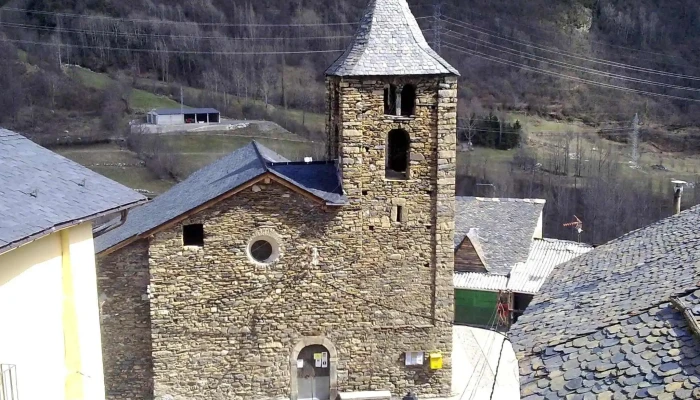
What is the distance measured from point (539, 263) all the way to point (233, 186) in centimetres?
1098

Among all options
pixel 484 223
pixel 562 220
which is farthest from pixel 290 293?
pixel 562 220

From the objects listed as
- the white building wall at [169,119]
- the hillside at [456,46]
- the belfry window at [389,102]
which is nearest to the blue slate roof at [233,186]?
the belfry window at [389,102]

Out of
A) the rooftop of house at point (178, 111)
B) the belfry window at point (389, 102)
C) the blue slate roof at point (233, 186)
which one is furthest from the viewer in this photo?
the rooftop of house at point (178, 111)

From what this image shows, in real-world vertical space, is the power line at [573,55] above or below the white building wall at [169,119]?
above

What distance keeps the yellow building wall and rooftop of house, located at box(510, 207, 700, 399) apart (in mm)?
4612

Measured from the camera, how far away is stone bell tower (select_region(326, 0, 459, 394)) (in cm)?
1331

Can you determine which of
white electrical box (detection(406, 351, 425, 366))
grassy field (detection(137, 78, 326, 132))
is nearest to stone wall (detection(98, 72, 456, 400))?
white electrical box (detection(406, 351, 425, 366))

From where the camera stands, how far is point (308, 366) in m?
14.0

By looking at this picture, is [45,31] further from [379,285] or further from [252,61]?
[379,285]

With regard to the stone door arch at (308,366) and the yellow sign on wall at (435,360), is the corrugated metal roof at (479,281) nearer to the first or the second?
the yellow sign on wall at (435,360)

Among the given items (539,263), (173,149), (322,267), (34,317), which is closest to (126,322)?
(322,267)

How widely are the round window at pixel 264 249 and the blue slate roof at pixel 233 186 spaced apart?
3.66ft

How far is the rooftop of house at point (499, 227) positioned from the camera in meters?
20.6

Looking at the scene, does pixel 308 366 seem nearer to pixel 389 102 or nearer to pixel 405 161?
pixel 405 161
